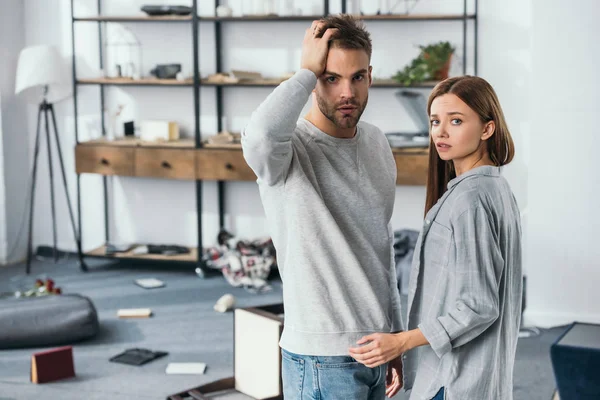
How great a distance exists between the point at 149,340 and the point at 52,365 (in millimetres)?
698

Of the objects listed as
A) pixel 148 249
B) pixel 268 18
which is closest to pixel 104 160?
pixel 148 249

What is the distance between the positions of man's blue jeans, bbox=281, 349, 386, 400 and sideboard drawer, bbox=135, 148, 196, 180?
4119 mm

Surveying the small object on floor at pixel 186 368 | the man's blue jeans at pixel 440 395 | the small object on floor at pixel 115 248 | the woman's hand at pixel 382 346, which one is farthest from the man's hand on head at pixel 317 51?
the small object on floor at pixel 115 248

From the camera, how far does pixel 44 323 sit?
442cm

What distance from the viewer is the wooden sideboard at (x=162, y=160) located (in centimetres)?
572

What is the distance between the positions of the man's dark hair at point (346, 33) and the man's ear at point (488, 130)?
0.30 metres

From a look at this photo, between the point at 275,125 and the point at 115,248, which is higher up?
the point at 275,125

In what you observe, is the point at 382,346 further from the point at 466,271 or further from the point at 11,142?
the point at 11,142

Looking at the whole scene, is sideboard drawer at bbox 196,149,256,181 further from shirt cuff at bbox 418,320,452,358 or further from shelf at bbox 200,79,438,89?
shirt cuff at bbox 418,320,452,358

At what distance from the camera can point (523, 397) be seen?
3688 mm

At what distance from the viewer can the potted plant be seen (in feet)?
17.9

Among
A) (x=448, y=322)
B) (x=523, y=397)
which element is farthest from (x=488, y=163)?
(x=523, y=397)

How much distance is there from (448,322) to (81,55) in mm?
5337

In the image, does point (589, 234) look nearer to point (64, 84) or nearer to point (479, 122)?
point (479, 122)
